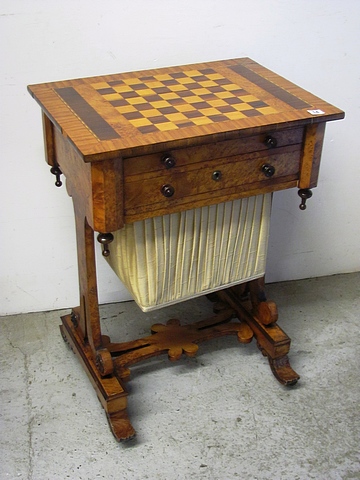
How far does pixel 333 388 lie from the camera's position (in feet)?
9.24

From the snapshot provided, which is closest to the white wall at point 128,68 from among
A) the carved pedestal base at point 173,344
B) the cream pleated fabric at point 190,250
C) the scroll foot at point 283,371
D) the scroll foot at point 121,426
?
the carved pedestal base at point 173,344

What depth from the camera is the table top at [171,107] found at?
2.14 metres

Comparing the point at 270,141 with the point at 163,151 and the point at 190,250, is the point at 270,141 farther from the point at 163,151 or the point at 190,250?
the point at 190,250

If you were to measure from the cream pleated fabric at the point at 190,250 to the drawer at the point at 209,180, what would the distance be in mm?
138

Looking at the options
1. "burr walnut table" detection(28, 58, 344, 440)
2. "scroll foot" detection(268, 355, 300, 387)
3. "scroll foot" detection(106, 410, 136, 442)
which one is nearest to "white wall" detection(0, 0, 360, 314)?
"burr walnut table" detection(28, 58, 344, 440)

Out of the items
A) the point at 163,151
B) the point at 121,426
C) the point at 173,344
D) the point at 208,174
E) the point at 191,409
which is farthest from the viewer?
the point at 173,344

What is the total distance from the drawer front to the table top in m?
0.07

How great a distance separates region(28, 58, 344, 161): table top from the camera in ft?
7.03

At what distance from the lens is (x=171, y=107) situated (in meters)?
2.35

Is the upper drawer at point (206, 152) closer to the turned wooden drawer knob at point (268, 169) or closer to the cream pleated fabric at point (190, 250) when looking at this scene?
the turned wooden drawer knob at point (268, 169)

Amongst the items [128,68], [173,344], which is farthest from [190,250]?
[128,68]

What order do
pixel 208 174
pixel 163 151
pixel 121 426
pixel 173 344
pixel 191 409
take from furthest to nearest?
pixel 173 344, pixel 191 409, pixel 121 426, pixel 208 174, pixel 163 151

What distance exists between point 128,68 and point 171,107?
57 centimetres

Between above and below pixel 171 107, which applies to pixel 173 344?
below
